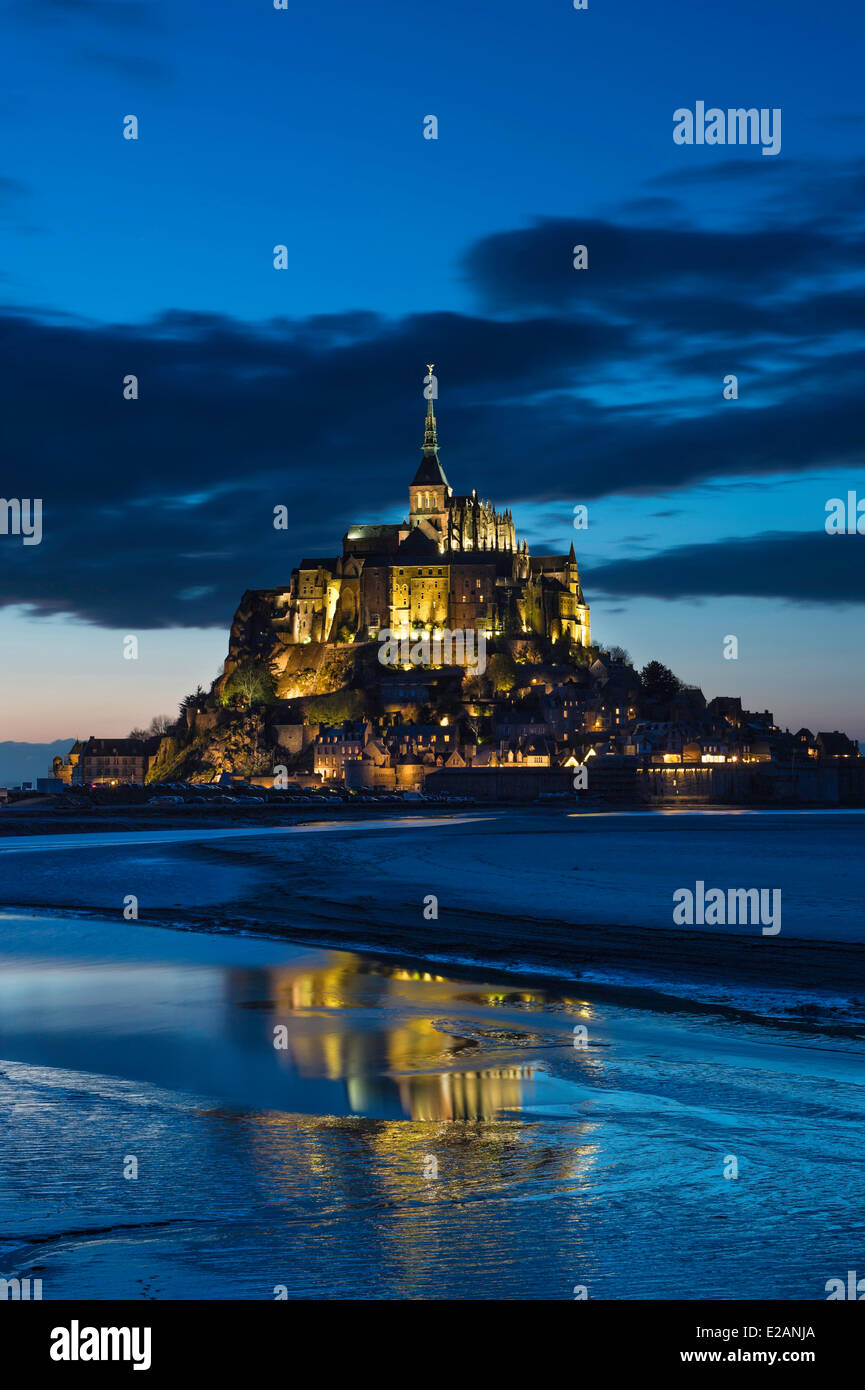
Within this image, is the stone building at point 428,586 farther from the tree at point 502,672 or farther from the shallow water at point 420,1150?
the shallow water at point 420,1150

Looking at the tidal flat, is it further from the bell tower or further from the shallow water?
the bell tower

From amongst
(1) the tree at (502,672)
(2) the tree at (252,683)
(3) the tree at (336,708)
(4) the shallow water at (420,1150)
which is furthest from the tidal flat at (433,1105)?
(2) the tree at (252,683)

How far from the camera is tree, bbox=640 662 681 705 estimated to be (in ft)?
423

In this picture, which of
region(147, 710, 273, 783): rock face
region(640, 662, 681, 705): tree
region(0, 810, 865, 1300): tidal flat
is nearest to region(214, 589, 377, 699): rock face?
region(147, 710, 273, 783): rock face

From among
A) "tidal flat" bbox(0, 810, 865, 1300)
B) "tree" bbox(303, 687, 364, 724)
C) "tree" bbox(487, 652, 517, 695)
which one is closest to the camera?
"tidal flat" bbox(0, 810, 865, 1300)

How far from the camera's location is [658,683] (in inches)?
5157

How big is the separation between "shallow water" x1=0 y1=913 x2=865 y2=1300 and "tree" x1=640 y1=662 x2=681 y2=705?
117 meters

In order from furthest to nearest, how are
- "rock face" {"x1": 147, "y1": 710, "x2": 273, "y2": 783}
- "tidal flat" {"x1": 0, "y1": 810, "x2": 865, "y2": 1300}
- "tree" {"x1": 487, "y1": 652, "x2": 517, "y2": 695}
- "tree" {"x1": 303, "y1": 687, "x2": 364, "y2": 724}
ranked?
"tree" {"x1": 487, "y1": 652, "x2": 517, "y2": 695}, "tree" {"x1": 303, "y1": 687, "x2": 364, "y2": 724}, "rock face" {"x1": 147, "y1": 710, "x2": 273, "y2": 783}, "tidal flat" {"x1": 0, "y1": 810, "x2": 865, "y2": 1300}

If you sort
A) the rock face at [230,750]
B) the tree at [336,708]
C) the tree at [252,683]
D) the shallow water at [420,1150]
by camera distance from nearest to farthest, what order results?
the shallow water at [420,1150], the rock face at [230,750], the tree at [336,708], the tree at [252,683]

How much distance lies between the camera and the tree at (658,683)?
5074 inches

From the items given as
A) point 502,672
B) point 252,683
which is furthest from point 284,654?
point 502,672

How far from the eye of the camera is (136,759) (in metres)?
128

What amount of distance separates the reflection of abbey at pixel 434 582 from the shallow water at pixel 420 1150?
106510 mm

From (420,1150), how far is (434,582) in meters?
113
